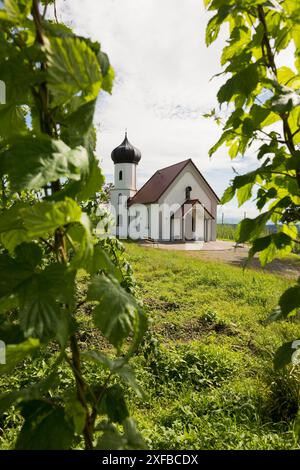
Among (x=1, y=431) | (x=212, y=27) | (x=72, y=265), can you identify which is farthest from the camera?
(x=1, y=431)

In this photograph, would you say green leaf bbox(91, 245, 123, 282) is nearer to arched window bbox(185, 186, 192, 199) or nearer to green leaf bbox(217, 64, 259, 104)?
green leaf bbox(217, 64, 259, 104)

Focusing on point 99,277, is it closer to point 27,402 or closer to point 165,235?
point 27,402

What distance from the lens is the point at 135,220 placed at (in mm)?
22578

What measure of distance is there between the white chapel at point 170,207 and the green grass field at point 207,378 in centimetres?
1470

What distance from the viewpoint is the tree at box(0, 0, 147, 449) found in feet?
2.09

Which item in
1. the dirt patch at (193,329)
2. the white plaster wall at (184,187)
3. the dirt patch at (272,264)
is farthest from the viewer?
the white plaster wall at (184,187)

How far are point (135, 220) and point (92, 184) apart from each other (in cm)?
2178

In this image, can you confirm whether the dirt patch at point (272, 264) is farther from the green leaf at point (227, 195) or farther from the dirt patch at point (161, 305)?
the green leaf at point (227, 195)

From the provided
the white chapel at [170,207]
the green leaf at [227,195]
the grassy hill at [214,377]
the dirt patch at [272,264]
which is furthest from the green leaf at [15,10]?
the white chapel at [170,207]

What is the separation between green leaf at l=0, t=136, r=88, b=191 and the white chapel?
19772mm

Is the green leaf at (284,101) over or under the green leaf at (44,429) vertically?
over

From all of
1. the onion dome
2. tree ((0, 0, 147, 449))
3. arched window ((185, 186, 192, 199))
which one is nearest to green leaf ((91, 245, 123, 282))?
tree ((0, 0, 147, 449))

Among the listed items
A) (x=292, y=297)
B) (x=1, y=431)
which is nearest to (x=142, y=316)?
(x=292, y=297)

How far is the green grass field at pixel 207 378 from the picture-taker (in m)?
2.37
